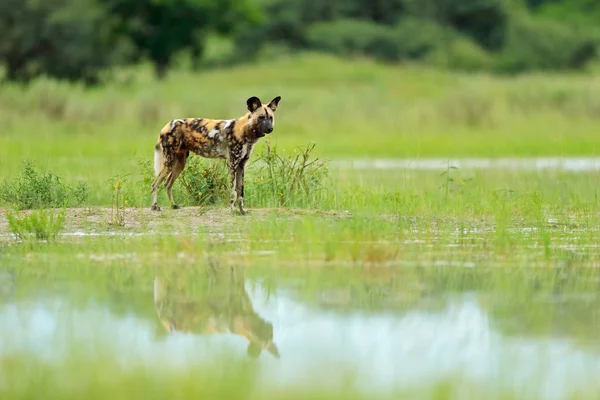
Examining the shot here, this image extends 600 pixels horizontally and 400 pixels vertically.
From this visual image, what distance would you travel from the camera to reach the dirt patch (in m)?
13.1

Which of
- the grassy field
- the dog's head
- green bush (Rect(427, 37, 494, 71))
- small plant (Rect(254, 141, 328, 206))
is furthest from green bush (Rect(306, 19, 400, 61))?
the dog's head

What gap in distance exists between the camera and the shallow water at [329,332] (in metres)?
6.80

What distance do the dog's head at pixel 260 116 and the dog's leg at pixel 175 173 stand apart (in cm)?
162

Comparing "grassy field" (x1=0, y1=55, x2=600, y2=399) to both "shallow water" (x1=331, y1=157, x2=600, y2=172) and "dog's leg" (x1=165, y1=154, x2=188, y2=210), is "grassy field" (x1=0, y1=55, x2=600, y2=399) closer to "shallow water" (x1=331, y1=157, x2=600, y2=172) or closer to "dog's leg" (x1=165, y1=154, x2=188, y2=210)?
"dog's leg" (x1=165, y1=154, x2=188, y2=210)

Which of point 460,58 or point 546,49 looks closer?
point 460,58

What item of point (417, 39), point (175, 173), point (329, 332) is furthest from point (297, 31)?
point (329, 332)

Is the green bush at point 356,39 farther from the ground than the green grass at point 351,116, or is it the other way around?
the green bush at point 356,39

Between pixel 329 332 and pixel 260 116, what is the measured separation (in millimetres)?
5236

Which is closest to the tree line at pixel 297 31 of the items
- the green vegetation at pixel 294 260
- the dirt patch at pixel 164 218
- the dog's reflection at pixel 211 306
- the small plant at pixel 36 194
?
the green vegetation at pixel 294 260

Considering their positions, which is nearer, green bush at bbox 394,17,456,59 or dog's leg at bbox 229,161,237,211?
dog's leg at bbox 229,161,237,211

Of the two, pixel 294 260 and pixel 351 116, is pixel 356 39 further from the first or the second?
pixel 294 260

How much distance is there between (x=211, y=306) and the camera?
8727 mm

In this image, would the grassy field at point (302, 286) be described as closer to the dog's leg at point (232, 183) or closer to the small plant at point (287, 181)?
the small plant at point (287, 181)

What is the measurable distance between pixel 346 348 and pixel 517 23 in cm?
5420
